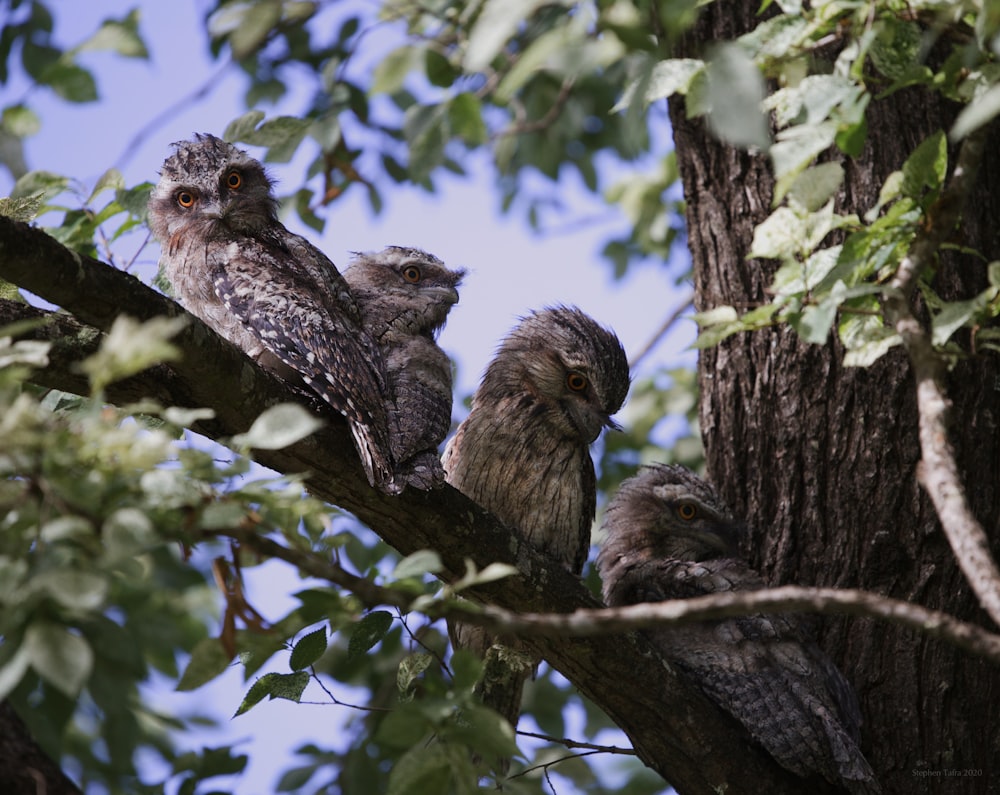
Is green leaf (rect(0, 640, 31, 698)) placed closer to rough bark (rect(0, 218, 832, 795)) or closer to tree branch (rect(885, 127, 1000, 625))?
rough bark (rect(0, 218, 832, 795))

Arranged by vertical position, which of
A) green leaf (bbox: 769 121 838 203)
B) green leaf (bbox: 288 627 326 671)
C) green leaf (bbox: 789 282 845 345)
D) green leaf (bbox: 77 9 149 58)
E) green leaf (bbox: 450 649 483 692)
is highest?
green leaf (bbox: 77 9 149 58)

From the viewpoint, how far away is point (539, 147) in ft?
14.0

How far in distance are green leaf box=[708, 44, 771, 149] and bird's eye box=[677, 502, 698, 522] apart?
2246 millimetres

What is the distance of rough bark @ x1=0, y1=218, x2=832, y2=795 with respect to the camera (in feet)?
7.42

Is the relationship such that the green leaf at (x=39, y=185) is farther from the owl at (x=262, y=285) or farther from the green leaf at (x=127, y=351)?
the green leaf at (x=127, y=351)

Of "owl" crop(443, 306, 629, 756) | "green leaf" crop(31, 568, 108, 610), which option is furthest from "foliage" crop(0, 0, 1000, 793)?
"owl" crop(443, 306, 629, 756)

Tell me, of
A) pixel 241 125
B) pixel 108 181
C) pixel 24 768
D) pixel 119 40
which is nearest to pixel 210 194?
pixel 108 181

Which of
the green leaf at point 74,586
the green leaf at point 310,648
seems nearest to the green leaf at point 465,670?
the green leaf at point 310,648

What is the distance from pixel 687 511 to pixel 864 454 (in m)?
0.74

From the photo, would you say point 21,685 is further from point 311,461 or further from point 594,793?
point 594,793

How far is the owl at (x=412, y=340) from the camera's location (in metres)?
2.55

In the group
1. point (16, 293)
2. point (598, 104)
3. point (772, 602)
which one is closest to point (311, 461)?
point (16, 293)

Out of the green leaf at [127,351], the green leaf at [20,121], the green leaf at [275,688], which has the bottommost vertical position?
the green leaf at [275,688]

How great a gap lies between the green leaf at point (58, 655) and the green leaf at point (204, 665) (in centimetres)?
79
